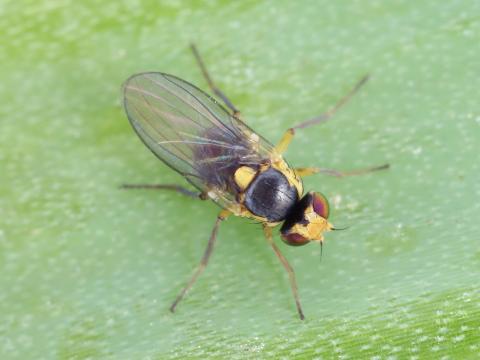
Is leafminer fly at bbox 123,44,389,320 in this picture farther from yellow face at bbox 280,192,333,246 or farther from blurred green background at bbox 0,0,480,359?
blurred green background at bbox 0,0,480,359

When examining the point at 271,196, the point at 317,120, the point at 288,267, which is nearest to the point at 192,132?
the point at 271,196

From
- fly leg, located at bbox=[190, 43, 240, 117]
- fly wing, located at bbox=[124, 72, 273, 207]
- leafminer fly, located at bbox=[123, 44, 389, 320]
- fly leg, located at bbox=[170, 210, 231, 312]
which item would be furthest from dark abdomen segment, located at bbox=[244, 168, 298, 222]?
fly leg, located at bbox=[190, 43, 240, 117]

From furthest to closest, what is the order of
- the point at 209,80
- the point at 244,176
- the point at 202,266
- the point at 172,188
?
the point at 209,80 → the point at 172,188 → the point at 244,176 → the point at 202,266

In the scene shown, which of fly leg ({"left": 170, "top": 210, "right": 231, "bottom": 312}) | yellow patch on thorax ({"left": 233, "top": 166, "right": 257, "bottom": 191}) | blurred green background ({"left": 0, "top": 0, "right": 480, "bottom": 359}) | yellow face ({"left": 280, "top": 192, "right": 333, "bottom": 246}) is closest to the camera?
blurred green background ({"left": 0, "top": 0, "right": 480, "bottom": 359})

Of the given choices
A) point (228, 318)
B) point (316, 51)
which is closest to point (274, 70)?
point (316, 51)

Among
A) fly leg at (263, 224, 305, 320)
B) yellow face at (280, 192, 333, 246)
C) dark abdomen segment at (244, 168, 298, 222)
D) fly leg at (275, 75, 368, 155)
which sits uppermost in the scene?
fly leg at (275, 75, 368, 155)

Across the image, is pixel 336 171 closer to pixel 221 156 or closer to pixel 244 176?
pixel 244 176

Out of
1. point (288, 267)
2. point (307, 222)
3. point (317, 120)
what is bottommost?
point (288, 267)
